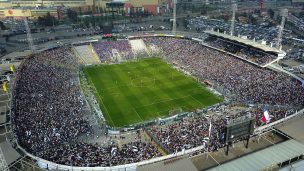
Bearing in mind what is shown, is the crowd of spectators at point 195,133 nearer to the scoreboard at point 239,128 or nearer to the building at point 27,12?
the scoreboard at point 239,128

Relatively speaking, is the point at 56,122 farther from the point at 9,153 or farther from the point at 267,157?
the point at 267,157

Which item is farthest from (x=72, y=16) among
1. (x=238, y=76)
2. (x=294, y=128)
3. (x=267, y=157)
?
(x=267, y=157)

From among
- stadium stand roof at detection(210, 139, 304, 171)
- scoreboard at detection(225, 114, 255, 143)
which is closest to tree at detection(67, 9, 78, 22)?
scoreboard at detection(225, 114, 255, 143)

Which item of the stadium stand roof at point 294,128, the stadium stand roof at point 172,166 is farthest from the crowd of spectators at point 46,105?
the stadium stand roof at point 294,128

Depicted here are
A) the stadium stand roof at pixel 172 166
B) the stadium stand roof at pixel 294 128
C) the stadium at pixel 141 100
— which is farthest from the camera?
the stadium at pixel 141 100

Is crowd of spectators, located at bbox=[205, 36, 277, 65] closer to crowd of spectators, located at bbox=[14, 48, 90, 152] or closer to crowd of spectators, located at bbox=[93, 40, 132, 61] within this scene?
crowd of spectators, located at bbox=[93, 40, 132, 61]

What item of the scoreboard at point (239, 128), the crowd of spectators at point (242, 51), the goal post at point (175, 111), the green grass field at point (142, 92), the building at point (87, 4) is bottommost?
the goal post at point (175, 111)
